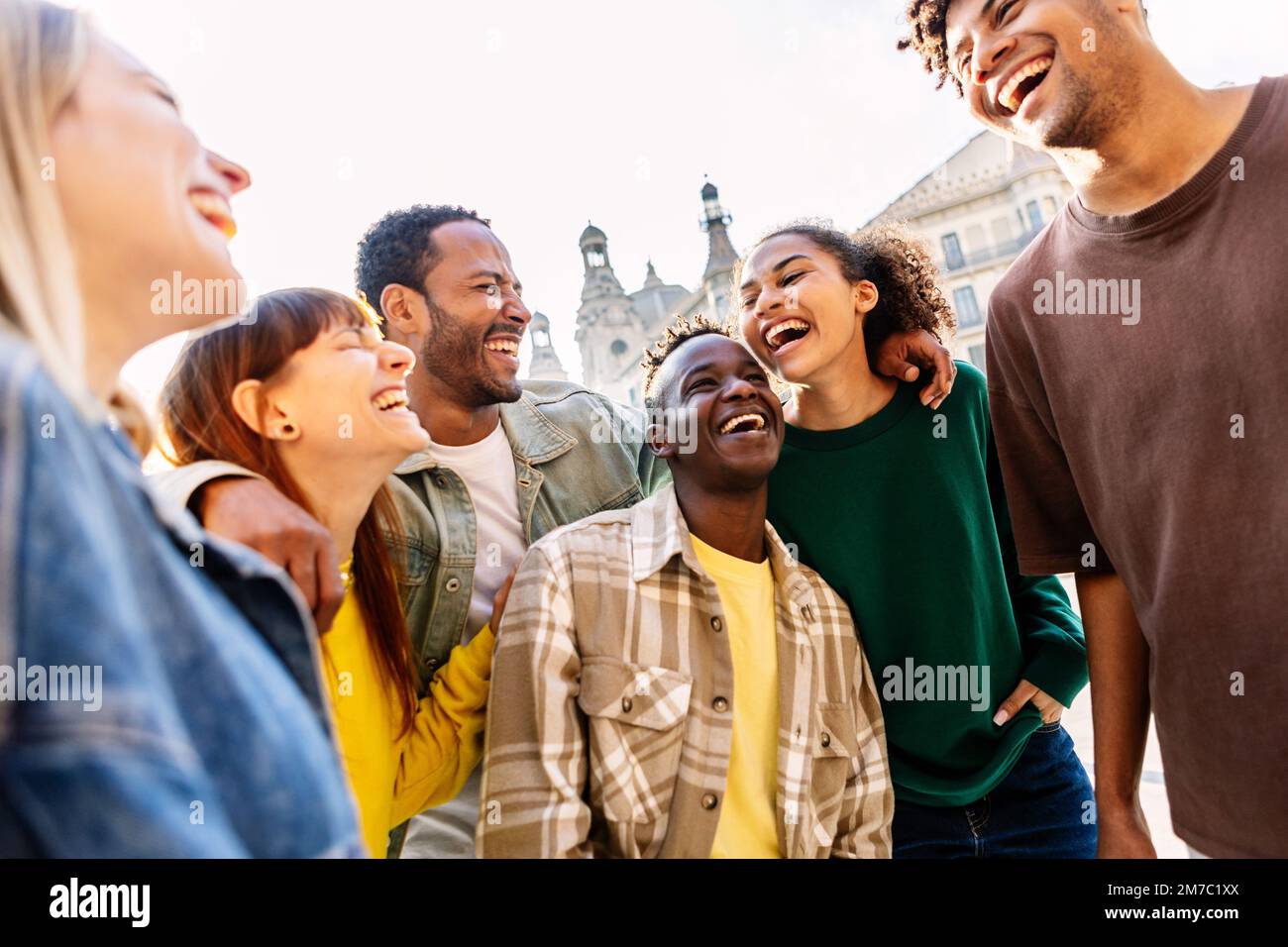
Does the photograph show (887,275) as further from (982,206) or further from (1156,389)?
(982,206)

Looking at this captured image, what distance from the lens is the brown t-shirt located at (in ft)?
6.84

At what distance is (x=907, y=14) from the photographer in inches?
116

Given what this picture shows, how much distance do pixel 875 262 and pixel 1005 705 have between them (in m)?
1.92

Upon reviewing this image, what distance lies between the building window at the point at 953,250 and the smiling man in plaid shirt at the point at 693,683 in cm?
1786

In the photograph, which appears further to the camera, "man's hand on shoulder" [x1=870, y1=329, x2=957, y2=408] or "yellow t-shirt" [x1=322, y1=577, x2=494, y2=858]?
"man's hand on shoulder" [x1=870, y1=329, x2=957, y2=408]

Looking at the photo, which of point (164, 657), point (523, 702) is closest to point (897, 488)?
point (523, 702)

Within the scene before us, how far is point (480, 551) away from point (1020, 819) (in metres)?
2.14

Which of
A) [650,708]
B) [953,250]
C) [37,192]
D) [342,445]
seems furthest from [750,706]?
[953,250]

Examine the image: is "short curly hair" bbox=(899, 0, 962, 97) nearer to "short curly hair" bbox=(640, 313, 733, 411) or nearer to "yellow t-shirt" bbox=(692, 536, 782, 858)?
"short curly hair" bbox=(640, 313, 733, 411)

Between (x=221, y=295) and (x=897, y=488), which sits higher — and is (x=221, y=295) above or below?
above

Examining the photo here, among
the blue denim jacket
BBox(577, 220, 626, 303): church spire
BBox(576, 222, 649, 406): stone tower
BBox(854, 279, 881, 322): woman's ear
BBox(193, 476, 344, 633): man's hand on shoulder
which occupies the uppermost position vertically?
BBox(577, 220, 626, 303): church spire

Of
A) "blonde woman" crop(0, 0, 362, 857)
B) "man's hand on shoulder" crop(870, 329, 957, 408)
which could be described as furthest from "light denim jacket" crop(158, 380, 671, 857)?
"blonde woman" crop(0, 0, 362, 857)

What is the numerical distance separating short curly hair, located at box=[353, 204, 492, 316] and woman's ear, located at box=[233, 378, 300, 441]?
1.26 metres
